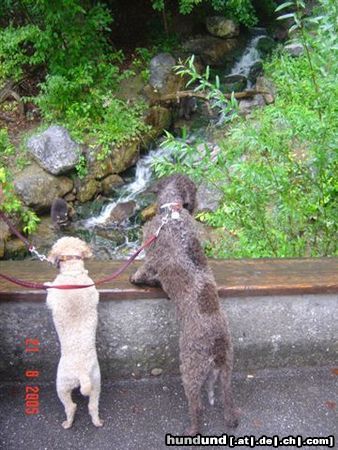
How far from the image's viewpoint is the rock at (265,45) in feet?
39.1

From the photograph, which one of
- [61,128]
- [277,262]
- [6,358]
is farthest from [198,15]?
[6,358]

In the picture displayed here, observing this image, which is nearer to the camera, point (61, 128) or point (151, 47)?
point (61, 128)

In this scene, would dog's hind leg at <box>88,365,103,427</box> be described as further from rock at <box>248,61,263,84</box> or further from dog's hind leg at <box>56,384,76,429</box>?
rock at <box>248,61,263,84</box>

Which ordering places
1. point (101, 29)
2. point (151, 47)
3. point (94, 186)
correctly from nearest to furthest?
1. point (94, 186)
2. point (101, 29)
3. point (151, 47)

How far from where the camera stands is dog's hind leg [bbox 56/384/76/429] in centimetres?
239

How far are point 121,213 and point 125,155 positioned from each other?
135 centimetres

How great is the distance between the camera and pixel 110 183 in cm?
887

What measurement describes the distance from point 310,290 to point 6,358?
1.95 meters

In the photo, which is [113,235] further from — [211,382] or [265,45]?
[265,45]

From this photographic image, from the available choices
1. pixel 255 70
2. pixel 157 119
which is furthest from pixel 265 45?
pixel 157 119

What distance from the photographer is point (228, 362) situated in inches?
92.7

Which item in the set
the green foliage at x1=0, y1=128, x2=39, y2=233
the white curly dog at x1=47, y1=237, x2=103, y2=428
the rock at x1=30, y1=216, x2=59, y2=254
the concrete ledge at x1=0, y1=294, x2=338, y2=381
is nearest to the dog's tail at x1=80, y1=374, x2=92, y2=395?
the white curly dog at x1=47, y1=237, x2=103, y2=428

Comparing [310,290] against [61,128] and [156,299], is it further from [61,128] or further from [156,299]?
[61,128]

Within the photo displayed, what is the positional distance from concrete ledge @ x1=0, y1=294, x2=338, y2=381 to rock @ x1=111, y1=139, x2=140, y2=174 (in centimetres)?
641
